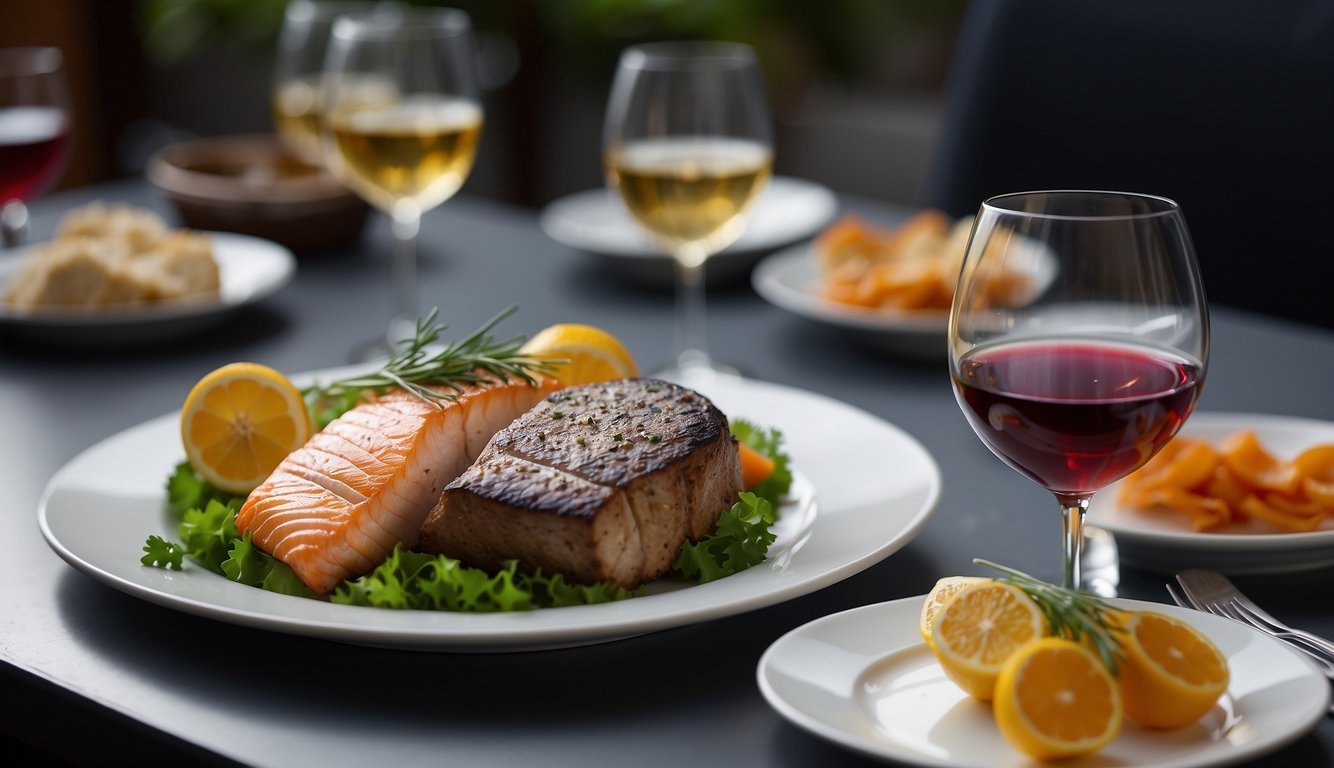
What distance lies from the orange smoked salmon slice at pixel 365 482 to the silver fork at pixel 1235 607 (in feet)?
2.38

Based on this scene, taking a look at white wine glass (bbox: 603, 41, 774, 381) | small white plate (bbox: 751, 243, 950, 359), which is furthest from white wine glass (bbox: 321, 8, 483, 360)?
small white plate (bbox: 751, 243, 950, 359)

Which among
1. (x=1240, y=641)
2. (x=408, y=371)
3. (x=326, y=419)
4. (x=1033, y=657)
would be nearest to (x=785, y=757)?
(x=1033, y=657)

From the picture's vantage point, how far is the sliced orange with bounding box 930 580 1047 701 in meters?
1.03

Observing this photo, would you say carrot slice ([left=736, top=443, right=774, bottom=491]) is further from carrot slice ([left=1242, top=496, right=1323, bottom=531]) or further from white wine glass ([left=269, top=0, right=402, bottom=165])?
white wine glass ([left=269, top=0, right=402, bottom=165])

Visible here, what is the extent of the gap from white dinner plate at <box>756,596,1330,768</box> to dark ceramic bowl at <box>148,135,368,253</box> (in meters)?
1.81

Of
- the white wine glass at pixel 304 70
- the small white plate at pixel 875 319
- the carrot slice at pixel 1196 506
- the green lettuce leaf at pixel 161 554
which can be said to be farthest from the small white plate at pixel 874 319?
the white wine glass at pixel 304 70

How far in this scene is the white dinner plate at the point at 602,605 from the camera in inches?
45.2

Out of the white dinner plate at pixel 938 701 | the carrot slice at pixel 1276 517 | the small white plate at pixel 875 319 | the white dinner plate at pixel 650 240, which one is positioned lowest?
the white dinner plate at pixel 650 240

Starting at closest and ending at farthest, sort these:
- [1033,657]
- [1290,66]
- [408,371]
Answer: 1. [1033,657]
2. [408,371]
3. [1290,66]

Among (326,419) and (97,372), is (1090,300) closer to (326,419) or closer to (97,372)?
(326,419)

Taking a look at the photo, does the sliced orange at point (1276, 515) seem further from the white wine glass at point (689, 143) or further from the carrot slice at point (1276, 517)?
the white wine glass at point (689, 143)

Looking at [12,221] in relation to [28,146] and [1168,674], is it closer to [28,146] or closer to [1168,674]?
[28,146]

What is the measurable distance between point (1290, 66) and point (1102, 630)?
2.18 m

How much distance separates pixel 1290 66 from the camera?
2812 mm
